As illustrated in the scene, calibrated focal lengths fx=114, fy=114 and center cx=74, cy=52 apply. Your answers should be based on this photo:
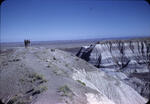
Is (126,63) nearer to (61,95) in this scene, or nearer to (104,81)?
(104,81)

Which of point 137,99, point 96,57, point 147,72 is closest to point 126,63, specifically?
point 147,72

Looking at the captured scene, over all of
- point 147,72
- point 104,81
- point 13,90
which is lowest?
point 147,72

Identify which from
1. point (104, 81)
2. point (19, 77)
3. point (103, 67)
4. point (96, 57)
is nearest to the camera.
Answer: point (19, 77)

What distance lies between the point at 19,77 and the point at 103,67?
28804 millimetres

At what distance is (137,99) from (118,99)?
2702 millimetres

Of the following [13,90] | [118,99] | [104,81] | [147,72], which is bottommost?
[147,72]

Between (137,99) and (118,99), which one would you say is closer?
(118,99)

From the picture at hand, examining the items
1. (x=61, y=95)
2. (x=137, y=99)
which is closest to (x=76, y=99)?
(x=61, y=95)

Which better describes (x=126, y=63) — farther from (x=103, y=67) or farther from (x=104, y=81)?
(x=104, y=81)

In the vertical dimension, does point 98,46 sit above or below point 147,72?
above

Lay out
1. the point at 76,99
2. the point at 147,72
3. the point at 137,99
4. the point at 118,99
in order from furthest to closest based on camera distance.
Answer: the point at 147,72 → the point at 137,99 → the point at 118,99 → the point at 76,99

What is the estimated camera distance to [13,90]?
600 cm

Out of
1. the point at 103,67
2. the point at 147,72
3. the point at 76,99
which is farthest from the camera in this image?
the point at 103,67

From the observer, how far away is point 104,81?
1384 centimetres
